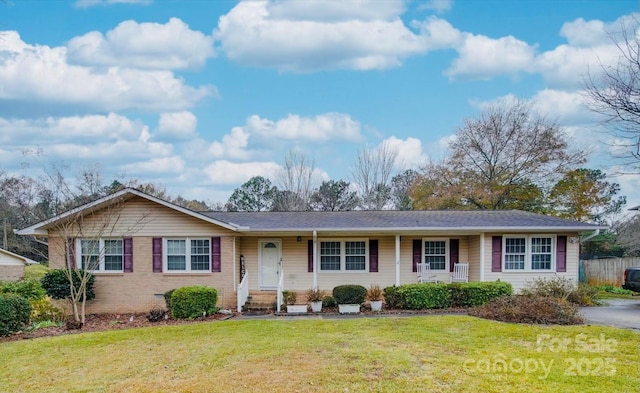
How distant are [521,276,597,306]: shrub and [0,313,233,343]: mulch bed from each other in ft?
31.0

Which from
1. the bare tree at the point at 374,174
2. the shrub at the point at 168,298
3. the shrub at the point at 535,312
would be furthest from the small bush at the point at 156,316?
the bare tree at the point at 374,174

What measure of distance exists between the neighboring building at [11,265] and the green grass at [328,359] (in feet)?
64.5

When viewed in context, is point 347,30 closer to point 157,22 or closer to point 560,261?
point 157,22

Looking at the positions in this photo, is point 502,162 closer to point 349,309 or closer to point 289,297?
point 349,309

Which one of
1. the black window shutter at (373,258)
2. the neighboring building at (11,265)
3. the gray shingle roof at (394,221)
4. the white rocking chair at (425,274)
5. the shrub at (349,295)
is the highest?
the gray shingle roof at (394,221)

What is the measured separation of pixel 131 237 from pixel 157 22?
6.98 meters

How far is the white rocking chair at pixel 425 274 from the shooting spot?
656 inches

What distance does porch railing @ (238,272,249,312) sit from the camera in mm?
14909

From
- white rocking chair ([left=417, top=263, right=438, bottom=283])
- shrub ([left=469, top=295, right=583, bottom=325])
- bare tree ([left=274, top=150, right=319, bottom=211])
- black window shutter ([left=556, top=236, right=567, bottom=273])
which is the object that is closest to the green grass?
shrub ([left=469, top=295, right=583, bottom=325])

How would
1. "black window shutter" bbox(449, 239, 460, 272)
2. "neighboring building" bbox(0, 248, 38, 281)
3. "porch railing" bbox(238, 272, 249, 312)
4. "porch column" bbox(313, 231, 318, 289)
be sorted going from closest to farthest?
"porch railing" bbox(238, 272, 249, 312) → "porch column" bbox(313, 231, 318, 289) → "black window shutter" bbox(449, 239, 460, 272) → "neighboring building" bbox(0, 248, 38, 281)

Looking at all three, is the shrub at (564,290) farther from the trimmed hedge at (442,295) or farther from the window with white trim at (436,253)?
the window with white trim at (436,253)

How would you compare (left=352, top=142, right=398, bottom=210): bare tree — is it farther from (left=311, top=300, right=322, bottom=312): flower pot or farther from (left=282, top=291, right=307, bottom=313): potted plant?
(left=311, top=300, right=322, bottom=312): flower pot

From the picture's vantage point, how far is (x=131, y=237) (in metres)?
15.5

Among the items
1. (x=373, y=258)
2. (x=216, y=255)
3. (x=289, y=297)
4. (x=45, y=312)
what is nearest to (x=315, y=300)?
Answer: (x=289, y=297)
